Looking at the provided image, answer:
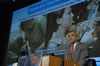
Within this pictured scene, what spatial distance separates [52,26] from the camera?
4.88 metres

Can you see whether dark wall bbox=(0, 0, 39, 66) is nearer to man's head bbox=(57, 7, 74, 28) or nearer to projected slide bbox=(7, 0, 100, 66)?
projected slide bbox=(7, 0, 100, 66)

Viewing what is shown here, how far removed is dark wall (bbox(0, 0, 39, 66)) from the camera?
604cm

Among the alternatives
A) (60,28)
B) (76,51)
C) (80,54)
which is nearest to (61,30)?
(60,28)

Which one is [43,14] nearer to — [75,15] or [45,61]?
[75,15]

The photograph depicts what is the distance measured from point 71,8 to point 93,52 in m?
1.35

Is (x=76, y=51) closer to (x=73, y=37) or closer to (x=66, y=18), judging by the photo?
(x=73, y=37)

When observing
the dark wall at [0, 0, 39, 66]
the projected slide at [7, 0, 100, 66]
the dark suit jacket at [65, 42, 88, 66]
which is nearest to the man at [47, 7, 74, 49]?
the projected slide at [7, 0, 100, 66]

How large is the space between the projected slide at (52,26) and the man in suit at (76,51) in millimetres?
97

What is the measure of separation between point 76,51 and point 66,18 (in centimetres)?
98

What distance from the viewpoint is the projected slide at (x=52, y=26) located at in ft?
13.4

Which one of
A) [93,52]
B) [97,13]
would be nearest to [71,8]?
[97,13]

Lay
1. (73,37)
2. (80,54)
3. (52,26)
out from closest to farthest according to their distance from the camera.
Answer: (80,54) → (73,37) → (52,26)

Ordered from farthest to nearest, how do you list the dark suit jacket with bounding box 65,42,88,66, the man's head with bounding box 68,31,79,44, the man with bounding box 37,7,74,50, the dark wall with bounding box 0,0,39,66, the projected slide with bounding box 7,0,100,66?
the dark wall with bounding box 0,0,39,66, the man with bounding box 37,7,74,50, the man's head with bounding box 68,31,79,44, the projected slide with bounding box 7,0,100,66, the dark suit jacket with bounding box 65,42,88,66

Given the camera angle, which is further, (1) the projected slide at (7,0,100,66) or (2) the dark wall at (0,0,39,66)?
(2) the dark wall at (0,0,39,66)
